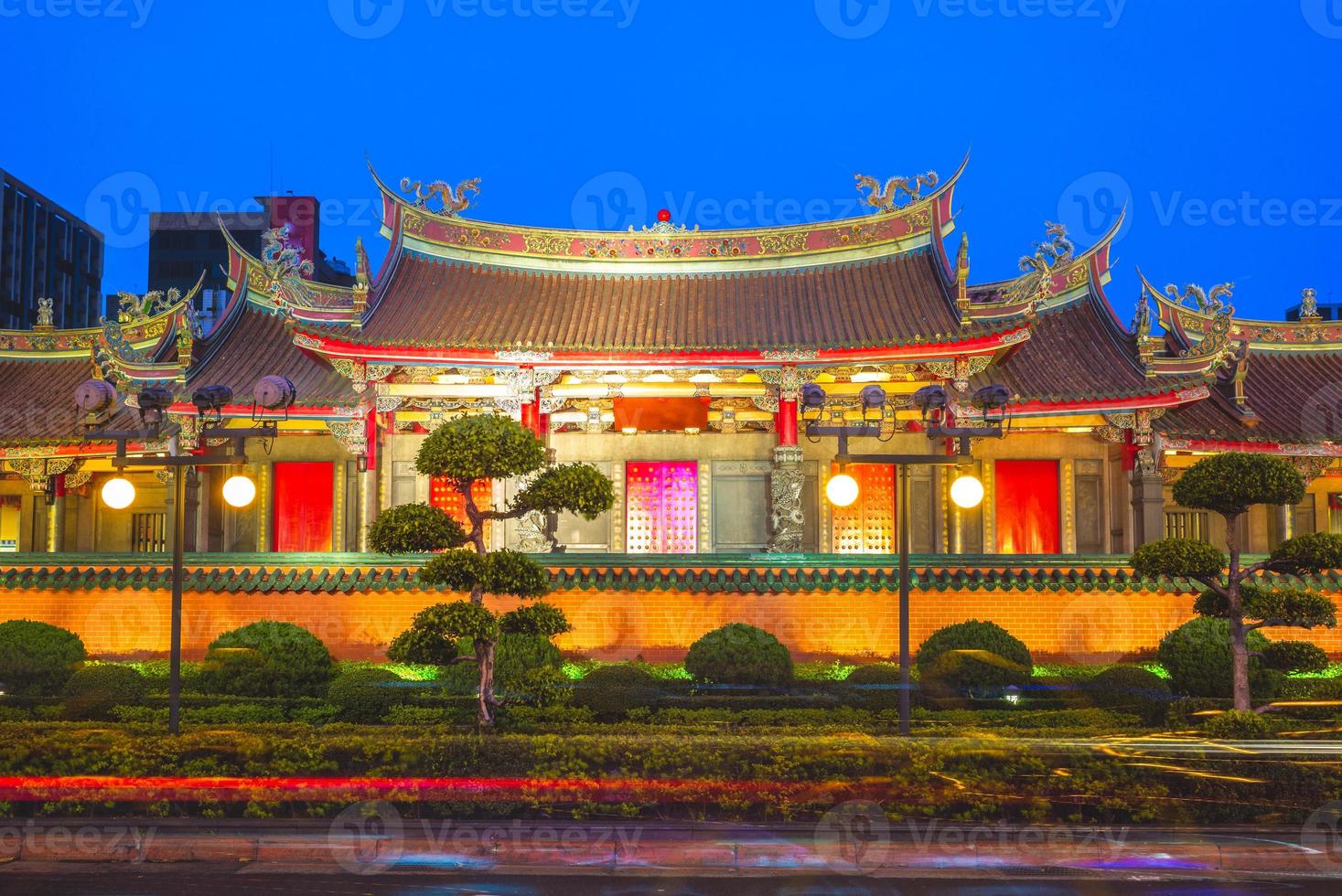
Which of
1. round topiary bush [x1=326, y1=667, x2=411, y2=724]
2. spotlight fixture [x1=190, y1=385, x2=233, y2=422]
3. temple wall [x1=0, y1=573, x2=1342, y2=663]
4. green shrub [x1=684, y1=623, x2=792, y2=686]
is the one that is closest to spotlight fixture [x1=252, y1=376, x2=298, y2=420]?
spotlight fixture [x1=190, y1=385, x2=233, y2=422]

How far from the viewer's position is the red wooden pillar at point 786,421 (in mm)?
18234

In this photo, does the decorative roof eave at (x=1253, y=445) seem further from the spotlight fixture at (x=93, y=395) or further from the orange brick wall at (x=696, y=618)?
the spotlight fixture at (x=93, y=395)

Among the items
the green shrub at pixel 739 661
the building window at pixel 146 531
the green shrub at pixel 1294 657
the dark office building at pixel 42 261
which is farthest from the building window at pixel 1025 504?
the dark office building at pixel 42 261

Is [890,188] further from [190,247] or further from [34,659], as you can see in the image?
[190,247]

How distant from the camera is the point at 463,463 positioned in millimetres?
10836

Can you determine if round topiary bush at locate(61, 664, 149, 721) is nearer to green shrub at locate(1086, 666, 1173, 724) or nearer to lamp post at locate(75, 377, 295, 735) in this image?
lamp post at locate(75, 377, 295, 735)

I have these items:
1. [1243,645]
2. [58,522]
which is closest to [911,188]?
[1243,645]

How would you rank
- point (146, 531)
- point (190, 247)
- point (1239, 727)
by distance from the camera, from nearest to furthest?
point (1239, 727) < point (146, 531) < point (190, 247)

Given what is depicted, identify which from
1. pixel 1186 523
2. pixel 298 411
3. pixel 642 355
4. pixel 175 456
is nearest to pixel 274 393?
pixel 175 456

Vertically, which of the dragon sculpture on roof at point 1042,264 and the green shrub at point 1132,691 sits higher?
the dragon sculpture on roof at point 1042,264

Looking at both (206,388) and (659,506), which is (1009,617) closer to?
(659,506)

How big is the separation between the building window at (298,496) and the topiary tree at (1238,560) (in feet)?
52.4

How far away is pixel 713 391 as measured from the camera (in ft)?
65.4

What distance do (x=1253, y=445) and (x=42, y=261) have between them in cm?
6732
